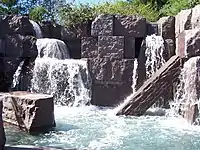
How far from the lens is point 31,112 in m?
6.35

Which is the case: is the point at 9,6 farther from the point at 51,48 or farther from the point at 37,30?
the point at 51,48

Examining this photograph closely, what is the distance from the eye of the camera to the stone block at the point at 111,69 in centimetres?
933

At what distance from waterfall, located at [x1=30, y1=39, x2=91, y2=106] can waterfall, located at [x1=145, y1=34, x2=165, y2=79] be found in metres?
1.49

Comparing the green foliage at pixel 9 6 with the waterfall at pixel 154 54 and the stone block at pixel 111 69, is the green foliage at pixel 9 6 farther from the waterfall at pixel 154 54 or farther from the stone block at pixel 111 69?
the waterfall at pixel 154 54

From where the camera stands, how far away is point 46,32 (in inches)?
401

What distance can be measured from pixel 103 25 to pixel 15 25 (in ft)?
7.19

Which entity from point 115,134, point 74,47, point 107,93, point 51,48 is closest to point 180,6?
point 74,47

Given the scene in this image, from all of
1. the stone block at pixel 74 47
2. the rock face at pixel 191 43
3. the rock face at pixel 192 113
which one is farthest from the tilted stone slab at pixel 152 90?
the stone block at pixel 74 47

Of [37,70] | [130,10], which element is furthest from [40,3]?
[37,70]

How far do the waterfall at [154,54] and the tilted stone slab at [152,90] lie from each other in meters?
0.94

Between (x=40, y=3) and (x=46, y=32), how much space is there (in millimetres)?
5711

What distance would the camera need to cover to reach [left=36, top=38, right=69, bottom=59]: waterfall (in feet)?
31.1

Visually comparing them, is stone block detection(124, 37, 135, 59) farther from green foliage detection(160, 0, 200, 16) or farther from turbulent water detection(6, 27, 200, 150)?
green foliage detection(160, 0, 200, 16)

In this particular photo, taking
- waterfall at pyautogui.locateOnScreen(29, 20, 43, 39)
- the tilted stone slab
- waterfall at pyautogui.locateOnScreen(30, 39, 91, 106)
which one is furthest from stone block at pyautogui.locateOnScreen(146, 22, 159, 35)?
waterfall at pyautogui.locateOnScreen(29, 20, 43, 39)
